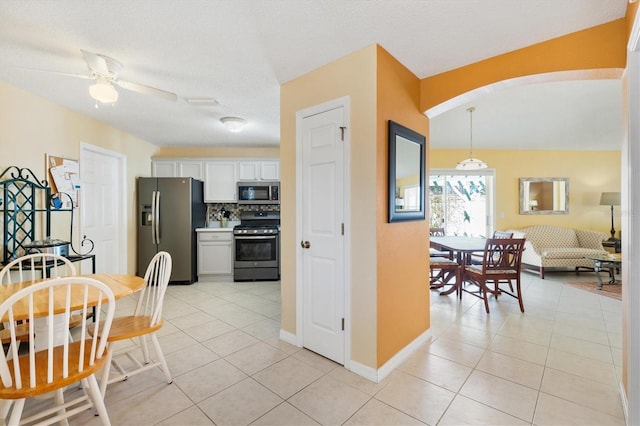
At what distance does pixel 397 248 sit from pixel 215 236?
11.4ft

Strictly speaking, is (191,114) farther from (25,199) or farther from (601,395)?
(601,395)

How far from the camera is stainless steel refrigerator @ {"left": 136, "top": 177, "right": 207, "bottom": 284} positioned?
469cm

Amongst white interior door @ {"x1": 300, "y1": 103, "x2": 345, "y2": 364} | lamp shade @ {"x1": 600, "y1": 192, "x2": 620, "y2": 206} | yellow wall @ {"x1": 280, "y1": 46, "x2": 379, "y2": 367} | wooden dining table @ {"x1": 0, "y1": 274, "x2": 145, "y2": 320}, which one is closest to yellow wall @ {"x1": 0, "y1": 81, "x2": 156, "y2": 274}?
wooden dining table @ {"x1": 0, "y1": 274, "x2": 145, "y2": 320}

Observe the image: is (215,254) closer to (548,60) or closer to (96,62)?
(96,62)

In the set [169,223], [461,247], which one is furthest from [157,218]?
[461,247]

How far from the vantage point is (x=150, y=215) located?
4746 mm

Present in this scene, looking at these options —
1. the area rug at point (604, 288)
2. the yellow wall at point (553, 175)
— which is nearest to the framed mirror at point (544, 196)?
the yellow wall at point (553, 175)

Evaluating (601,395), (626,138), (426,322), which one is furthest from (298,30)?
(601,395)

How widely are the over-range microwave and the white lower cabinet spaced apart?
2.24 ft

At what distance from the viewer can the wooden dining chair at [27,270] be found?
2074 millimetres

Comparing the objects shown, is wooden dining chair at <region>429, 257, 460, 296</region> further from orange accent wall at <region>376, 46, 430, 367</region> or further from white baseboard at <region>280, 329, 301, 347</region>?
white baseboard at <region>280, 329, 301, 347</region>

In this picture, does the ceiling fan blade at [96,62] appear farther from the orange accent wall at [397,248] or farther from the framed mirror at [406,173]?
the framed mirror at [406,173]

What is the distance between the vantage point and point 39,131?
120 inches

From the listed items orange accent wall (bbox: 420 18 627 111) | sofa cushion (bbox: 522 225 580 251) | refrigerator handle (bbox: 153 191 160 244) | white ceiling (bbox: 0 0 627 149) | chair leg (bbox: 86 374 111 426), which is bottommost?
chair leg (bbox: 86 374 111 426)
